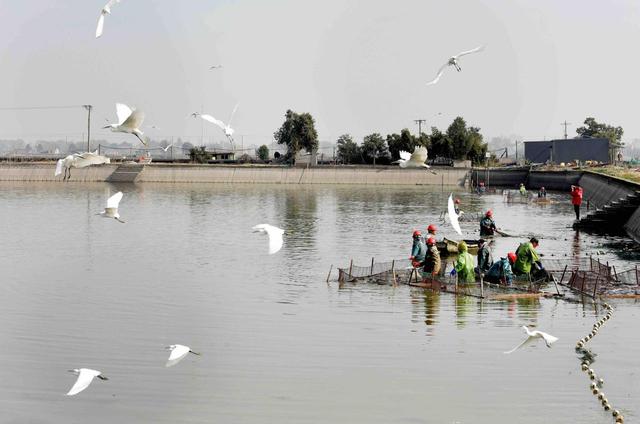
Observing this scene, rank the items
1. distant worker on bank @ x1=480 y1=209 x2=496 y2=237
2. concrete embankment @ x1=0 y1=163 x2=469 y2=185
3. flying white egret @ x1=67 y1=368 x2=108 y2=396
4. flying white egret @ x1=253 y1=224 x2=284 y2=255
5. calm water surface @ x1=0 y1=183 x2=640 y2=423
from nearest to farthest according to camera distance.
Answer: flying white egret @ x1=67 y1=368 x2=108 y2=396, calm water surface @ x1=0 y1=183 x2=640 y2=423, flying white egret @ x1=253 y1=224 x2=284 y2=255, distant worker on bank @ x1=480 y1=209 x2=496 y2=237, concrete embankment @ x1=0 y1=163 x2=469 y2=185

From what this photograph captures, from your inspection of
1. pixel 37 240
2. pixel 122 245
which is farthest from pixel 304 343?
pixel 37 240

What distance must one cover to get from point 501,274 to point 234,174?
100 metres

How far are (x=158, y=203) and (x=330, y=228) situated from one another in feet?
95.6

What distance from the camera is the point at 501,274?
2611 cm

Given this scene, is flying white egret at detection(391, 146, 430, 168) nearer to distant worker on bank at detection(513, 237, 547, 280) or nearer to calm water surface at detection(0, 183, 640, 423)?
calm water surface at detection(0, 183, 640, 423)

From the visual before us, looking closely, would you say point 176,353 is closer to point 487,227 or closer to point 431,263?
point 431,263

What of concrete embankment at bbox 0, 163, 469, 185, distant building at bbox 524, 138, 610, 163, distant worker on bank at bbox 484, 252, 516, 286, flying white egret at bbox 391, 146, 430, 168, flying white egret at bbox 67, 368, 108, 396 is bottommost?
flying white egret at bbox 67, 368, 108, 396

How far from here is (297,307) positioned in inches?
997

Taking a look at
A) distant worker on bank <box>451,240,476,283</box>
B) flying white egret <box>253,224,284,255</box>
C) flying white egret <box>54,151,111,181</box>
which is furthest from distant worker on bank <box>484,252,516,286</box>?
flying white egret <box>54,151,111,181</box>

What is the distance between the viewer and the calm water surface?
16078mm

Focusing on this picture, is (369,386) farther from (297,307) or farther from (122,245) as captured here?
(122,245)

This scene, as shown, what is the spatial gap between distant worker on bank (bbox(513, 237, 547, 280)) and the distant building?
98.7 metres

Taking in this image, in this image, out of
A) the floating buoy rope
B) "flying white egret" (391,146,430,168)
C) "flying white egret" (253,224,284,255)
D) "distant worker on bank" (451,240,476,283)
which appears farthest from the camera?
"distant worker on bank" (451,240,476,283)

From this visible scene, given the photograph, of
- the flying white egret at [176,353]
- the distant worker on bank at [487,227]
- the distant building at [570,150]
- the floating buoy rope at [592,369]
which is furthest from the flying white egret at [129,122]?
the distant building at [570,150]
